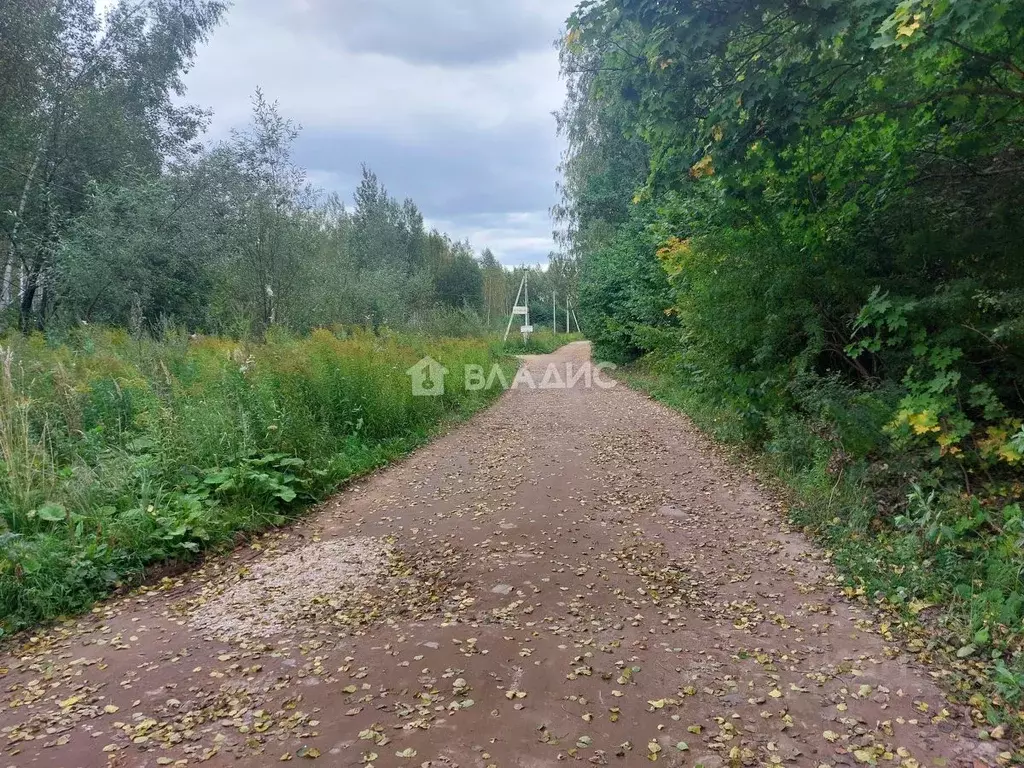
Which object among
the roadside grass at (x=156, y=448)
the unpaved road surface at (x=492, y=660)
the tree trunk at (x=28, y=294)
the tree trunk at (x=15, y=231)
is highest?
the tree trunk at (x=15, y=231)

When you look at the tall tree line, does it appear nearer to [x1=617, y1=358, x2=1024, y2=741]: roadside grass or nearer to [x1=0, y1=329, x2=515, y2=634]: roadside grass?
[x1=0, y1=329, x2=515, y2=634]: roadside grass

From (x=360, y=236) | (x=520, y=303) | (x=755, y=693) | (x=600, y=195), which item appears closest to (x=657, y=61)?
(x=755, y=693)

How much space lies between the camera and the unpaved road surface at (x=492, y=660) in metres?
2.56

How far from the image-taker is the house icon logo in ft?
34.5

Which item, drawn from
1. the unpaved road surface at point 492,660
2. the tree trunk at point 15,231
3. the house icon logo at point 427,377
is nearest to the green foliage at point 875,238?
the unpaved road surface at point 492,660

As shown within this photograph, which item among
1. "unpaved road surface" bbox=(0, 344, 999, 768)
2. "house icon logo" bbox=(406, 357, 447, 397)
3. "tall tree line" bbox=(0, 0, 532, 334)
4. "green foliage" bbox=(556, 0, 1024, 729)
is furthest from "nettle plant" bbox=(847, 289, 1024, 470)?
"tall tree line" bbox=(0, 0, 532, 334)

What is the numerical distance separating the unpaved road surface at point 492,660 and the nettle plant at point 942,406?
1.28 metres

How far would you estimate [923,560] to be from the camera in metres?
3.88

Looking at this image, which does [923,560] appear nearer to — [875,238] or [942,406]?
[942,406]

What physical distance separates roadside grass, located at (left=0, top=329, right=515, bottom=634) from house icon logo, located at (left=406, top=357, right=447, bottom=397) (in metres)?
1.36

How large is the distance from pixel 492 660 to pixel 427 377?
27.0 feet

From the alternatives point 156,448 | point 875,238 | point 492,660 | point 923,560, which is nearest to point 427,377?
point 156,448

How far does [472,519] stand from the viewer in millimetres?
5609

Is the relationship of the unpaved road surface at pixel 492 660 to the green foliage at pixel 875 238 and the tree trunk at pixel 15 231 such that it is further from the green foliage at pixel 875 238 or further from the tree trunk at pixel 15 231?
the tree trunk at pixel 15 231
